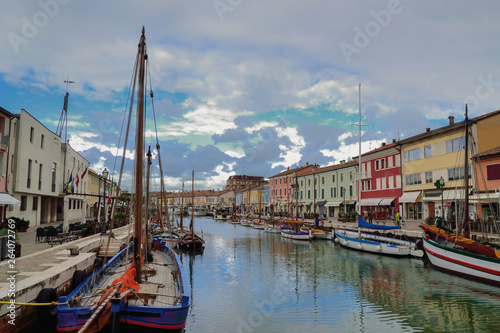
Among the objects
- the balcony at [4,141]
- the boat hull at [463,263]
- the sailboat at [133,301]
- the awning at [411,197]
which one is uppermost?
the balcony at [4,141]

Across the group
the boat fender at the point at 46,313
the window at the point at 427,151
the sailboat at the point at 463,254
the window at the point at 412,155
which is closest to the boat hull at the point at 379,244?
the sailboat at the point at 463,254

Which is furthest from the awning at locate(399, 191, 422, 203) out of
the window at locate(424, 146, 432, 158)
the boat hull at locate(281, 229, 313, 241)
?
the boat hull at locate(281, 229, 313, 241)

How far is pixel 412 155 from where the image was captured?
44.6m

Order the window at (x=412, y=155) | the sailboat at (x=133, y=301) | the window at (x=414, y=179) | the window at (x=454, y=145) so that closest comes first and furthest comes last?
the sailboat at (x=133, y=301), the window at (x=454, y=145), the window at (x=414, y=179), the window at (x=412, y=155)

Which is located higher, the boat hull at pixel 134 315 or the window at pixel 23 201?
the window at pixel 23 201

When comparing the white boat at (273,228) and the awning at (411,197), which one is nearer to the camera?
the awning at (411,197)

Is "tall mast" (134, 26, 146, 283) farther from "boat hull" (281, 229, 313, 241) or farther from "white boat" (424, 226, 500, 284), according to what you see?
"boat hull" (281, 229, 313, 241)

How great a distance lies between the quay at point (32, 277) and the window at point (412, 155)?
39506 mm

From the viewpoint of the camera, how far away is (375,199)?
51125mm

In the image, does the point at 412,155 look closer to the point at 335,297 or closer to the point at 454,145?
the point at 454,145

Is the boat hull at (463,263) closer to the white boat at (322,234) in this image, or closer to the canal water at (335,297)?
the canal water at (335,297)

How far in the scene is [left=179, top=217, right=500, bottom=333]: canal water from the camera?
13.2 meters

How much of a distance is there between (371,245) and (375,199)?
21.2 m

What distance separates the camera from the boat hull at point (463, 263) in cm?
1867
